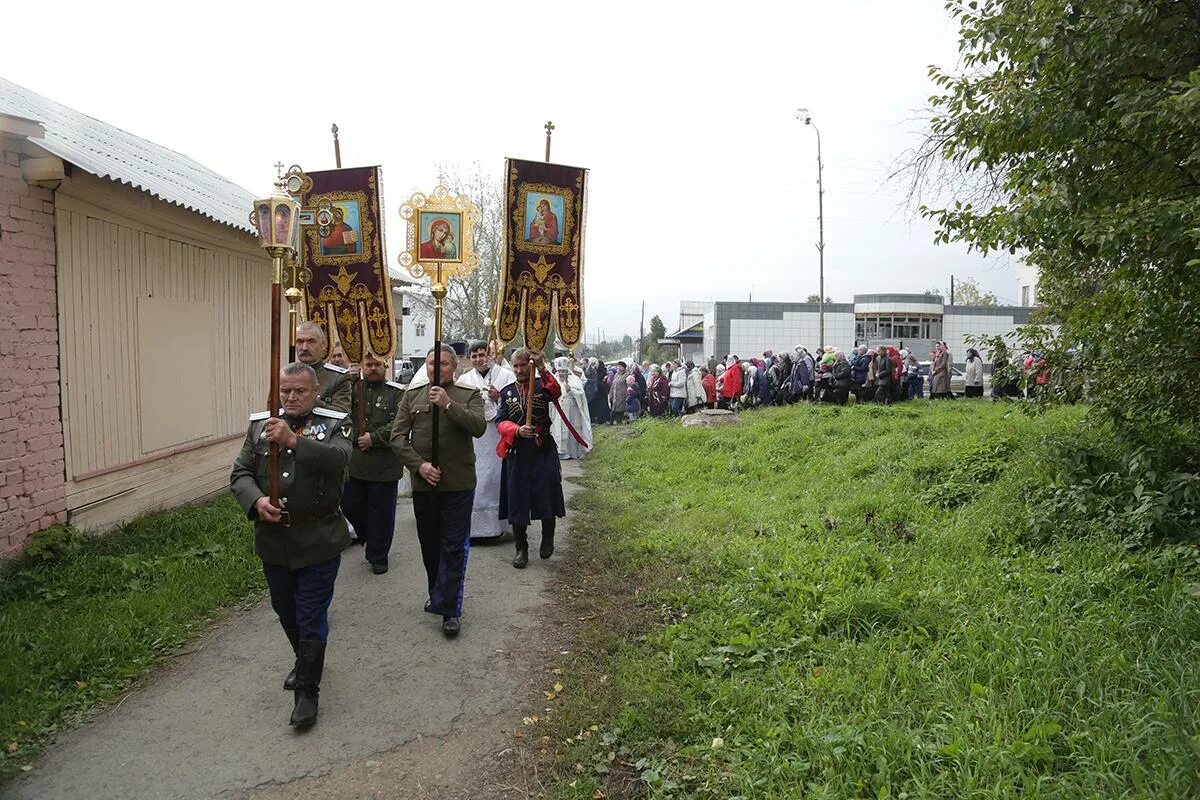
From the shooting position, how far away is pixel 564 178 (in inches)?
279

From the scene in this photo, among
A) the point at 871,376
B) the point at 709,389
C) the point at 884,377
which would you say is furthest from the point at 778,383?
the point at 884,377

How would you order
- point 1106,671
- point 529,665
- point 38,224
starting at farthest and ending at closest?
point 38,224, point 529,665, point 1106,671

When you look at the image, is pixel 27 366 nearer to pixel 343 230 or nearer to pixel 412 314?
pixel 343 230

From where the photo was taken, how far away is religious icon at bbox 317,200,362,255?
25.1ft

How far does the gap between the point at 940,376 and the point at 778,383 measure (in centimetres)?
379

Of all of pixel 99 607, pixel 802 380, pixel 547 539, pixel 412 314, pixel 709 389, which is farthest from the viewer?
pixel 412 314

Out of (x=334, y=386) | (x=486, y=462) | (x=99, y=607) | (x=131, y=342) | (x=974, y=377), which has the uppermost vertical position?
(x=131, y=342)

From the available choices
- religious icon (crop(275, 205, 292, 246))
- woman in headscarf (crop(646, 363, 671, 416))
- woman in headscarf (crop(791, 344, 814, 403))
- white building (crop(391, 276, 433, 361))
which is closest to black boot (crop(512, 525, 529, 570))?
religious icon (crop(275, 205, 292, 246))

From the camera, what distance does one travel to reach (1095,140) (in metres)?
4.63

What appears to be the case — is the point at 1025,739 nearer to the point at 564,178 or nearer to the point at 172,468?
the point at 564,178

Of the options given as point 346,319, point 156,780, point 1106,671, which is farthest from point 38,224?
point 1106,671

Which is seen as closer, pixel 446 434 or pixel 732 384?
pixel 446 434

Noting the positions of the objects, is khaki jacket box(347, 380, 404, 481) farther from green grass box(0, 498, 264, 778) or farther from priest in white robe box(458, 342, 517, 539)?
green grass box(0, 498, 264, 778)

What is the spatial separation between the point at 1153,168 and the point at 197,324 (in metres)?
9.09
